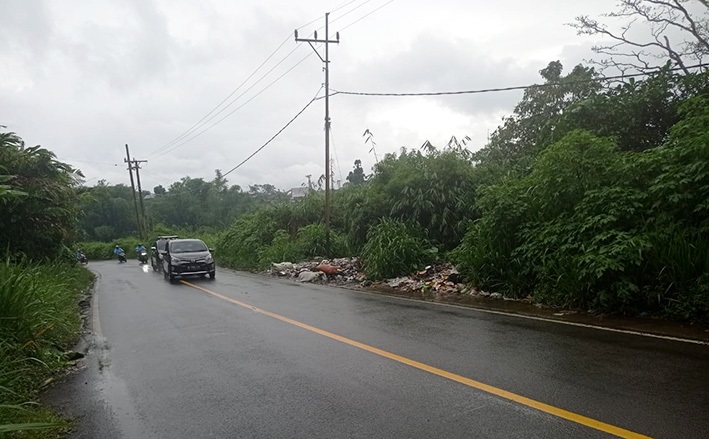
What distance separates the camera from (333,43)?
22297 millimetres

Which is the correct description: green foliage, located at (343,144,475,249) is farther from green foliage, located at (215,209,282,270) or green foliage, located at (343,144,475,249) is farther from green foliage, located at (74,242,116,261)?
green foliage, located at (74,242,116,261)

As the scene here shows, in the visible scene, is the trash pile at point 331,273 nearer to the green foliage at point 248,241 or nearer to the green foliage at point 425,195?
the green foliage at point 425,195

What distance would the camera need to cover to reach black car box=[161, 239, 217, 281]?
20.1 m

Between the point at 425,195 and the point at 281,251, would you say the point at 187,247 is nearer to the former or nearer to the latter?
the point at 281,251

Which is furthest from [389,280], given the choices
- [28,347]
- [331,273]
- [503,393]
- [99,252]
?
[99,252]

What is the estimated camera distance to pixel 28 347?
6969mm

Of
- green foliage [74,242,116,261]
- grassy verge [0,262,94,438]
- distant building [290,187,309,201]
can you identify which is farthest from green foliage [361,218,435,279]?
green foliage [74,242,116,261]

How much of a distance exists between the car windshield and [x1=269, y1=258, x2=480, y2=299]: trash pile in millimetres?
3549

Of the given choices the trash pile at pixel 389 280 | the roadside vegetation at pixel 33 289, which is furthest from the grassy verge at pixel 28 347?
the trash pile at pixel 389 280

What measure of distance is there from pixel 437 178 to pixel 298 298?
28.0 feet

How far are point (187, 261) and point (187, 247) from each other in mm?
1634

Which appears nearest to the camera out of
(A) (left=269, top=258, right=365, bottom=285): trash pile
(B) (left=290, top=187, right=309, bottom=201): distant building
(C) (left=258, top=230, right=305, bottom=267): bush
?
(A) (left=269, top=258, right=365, bottom=285): trash pile

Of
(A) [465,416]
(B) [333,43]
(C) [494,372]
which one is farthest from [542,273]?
(B) [333,43]

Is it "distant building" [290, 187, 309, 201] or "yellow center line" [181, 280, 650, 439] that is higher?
"distant building" [290, 187, 309, 201]
